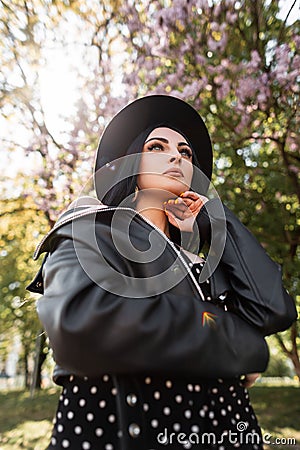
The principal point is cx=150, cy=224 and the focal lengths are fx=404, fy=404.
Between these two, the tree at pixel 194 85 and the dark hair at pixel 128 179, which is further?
the tree at pixel 194 85

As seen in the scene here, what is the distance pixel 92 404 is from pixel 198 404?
0.35m

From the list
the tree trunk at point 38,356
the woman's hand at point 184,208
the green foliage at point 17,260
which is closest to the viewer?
the woman's hand at point 184,208

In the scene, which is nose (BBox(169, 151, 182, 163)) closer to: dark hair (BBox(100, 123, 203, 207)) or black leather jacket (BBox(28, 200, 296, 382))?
dark hair (BBox(100, 123, 203, 207))

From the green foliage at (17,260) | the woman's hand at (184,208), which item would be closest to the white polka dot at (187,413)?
the woman's hand at (184,208)

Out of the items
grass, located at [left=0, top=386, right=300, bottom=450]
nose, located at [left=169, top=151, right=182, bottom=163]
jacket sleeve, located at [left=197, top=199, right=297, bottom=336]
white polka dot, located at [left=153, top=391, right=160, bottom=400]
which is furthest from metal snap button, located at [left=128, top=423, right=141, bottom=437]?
grass, located at [left=0, top=386, right=300, bottom=450]

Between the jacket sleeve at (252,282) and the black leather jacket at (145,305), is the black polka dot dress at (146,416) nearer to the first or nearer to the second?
Answer: the black leather jacket at (145,305)

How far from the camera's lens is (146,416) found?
1242 millimetres

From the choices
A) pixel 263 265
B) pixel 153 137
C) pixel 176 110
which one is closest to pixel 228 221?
pixel 263 265

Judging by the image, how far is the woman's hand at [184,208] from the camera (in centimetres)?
168

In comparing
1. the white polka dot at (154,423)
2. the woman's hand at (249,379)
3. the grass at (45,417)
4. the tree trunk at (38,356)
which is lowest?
the grass at (45,417)

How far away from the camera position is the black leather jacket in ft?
3.62

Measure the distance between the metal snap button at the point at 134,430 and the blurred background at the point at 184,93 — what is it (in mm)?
4356

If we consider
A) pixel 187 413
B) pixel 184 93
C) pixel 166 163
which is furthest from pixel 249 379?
pixel 184 93

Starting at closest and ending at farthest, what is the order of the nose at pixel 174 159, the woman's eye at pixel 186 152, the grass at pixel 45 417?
the nose at pixel 174 159 < the woman's eye at pixel 186 152 < the grass at pixel 45 417
